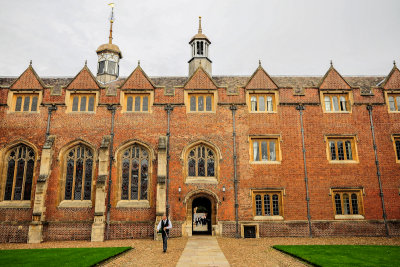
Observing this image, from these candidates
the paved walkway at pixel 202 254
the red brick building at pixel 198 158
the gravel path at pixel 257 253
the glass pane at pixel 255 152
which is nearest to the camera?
the paved walkway at pixel 202 254

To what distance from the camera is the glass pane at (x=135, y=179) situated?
19.5 metres

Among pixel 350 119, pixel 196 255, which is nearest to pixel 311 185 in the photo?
pixel 350 119

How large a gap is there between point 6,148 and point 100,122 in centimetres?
679

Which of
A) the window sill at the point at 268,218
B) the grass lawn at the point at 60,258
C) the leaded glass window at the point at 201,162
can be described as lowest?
the grass lawn at the point at 60,258

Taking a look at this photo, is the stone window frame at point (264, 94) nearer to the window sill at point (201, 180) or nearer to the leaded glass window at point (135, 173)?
the window sill at point (201, 180)

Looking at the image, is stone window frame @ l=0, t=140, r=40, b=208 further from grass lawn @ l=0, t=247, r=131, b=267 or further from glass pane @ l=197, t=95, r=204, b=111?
glass pane @ l=197, t=95, r=204, b=111

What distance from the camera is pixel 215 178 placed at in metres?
19.8

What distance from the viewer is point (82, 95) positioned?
21.3 metres

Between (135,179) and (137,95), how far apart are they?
20.5 feet

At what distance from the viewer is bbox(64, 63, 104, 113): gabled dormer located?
68.9 feet

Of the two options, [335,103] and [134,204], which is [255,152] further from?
[134,204]

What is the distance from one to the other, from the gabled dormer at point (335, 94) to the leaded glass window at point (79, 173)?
1756 centimetres

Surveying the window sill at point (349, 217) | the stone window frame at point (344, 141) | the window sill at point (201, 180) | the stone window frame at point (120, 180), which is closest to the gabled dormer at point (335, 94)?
the stone window frame at point (344, 141)

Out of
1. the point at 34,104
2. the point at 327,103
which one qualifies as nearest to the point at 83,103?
the point at 34,104
